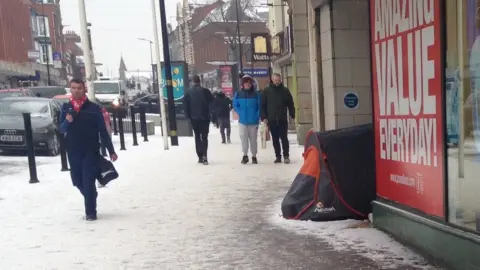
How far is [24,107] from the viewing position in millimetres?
14062

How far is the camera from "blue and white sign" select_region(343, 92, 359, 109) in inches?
262

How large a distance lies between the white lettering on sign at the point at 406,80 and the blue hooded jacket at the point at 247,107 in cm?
510

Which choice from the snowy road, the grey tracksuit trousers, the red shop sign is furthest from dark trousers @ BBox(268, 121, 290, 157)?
the red shop sign

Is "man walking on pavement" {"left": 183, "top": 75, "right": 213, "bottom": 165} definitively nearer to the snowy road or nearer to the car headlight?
the snowy road

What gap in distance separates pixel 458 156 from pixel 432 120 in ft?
1.20

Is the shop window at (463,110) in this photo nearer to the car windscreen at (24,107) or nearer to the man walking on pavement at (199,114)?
the man walking on pavement at (199,114)

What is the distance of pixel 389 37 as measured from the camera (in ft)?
15.2

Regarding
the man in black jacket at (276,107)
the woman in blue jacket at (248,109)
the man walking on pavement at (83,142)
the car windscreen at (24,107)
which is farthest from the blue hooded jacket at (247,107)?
the car windscreen at (24,107)

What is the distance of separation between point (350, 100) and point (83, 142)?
341cm

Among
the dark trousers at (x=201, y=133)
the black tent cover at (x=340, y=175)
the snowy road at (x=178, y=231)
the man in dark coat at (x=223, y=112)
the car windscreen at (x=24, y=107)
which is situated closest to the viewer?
the snowy road at (x=178, y=231)

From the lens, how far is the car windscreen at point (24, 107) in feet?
44.6

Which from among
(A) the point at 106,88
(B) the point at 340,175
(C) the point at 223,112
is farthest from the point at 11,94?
(B) the point at 340,175

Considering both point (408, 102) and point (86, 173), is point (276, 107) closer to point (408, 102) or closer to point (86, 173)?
point (86, 173)

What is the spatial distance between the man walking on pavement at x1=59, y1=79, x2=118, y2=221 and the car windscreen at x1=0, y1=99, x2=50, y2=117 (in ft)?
27.1
